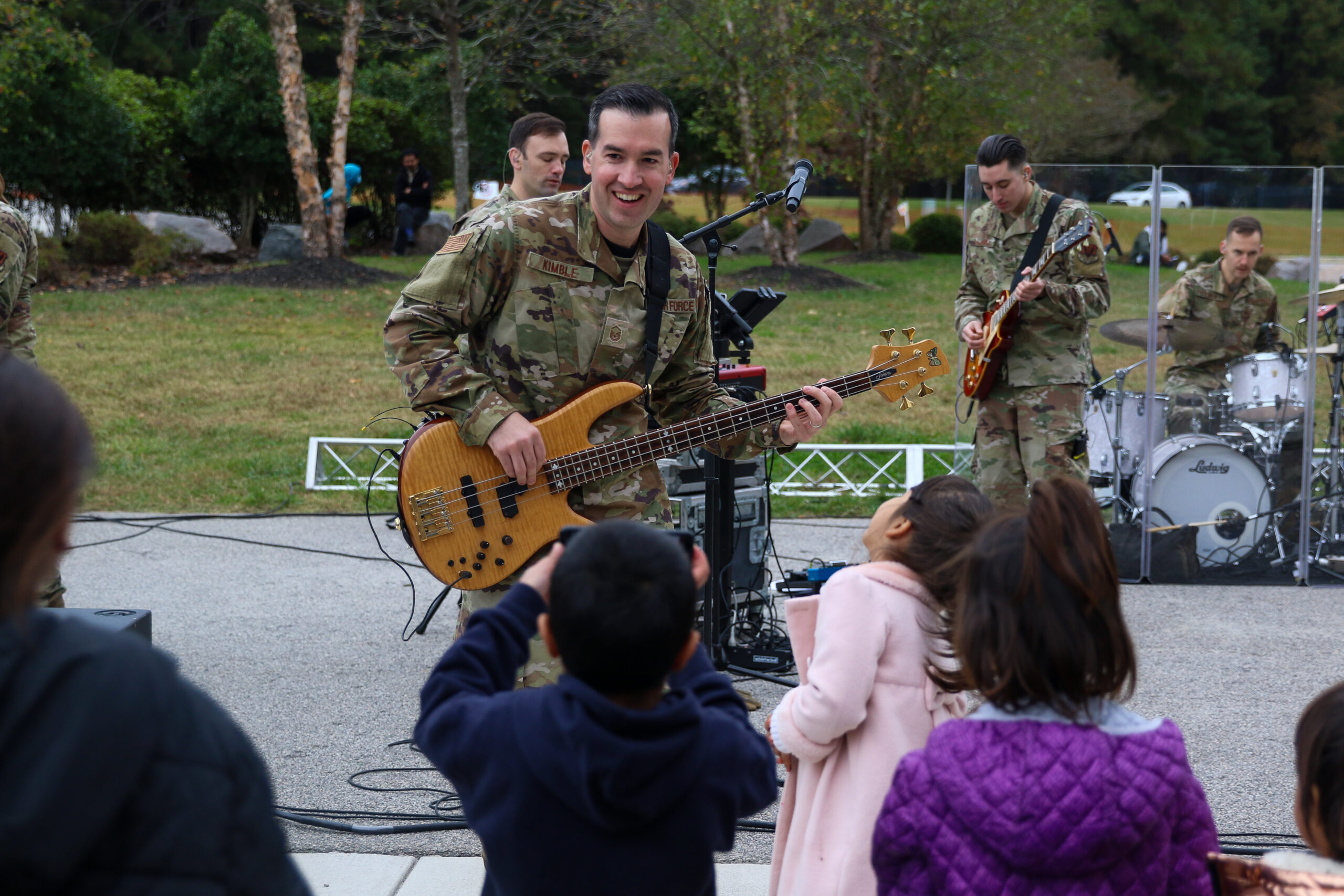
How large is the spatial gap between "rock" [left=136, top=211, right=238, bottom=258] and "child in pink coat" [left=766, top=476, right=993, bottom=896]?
58.5ft

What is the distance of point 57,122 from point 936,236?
1746 cm

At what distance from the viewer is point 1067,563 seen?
6.36 feet

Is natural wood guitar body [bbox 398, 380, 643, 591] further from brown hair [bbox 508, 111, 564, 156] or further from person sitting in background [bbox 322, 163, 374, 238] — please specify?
person sitting in background [bbox 322, 163, 374, 238]

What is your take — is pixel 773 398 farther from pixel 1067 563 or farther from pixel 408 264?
pixel 408 264

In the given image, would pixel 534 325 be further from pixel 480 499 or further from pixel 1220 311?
pixel 1220 311

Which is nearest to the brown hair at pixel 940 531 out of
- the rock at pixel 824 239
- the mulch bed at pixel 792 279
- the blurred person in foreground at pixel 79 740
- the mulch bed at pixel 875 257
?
the blurred person in foreground at pixel 79 740

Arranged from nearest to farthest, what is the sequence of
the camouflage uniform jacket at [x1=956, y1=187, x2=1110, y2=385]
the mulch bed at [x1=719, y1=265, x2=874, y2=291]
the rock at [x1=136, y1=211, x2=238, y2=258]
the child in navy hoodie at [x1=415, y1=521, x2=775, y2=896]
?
1. the child in navy hoodie at [x1=415, y1=521, x2=775, y2=896]
2. the camouflage uniform jacket at [x1=956, y1=187, x2=1110, y2=385]
3. the rock at [x1=136, y1=211, x2=238, y2=258]
4. the mulch bed at [x1=719, y1=265, x2=874, y2=291]

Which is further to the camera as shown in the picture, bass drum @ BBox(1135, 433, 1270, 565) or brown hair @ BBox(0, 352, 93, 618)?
bass drum @ BBox(1135, 433, 1270, 565)

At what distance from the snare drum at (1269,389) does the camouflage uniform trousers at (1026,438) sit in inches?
71.4

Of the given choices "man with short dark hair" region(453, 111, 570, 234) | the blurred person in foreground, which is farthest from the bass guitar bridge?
"man with short dark hair" region(453, 111, 570, 234)

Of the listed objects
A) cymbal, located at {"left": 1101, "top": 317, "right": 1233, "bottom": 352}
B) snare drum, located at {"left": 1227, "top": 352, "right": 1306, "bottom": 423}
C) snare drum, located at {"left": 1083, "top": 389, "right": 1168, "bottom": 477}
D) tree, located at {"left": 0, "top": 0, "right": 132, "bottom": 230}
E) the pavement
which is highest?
tree, located at {"left": 0, "top": 0, "right": 132, "bottom": 230}

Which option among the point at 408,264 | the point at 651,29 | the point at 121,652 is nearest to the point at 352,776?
the point at 121,652

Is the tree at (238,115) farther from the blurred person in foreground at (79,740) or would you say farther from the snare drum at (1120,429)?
the blurred person in foreground at (79,740)

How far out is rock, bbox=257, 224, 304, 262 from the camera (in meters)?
19.0
